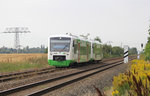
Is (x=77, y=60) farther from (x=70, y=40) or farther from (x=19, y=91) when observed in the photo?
(x=19, y=91)

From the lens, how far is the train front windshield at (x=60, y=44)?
62.3 ft

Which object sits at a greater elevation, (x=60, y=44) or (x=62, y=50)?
(x=60, y=44)

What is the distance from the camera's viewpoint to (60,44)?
19172 mm

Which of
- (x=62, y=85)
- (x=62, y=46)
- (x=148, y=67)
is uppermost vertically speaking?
(x=62, y=46)

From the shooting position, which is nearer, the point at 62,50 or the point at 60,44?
the point at 62,50

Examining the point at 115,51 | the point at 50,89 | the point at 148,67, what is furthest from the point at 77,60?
the point at 115,51

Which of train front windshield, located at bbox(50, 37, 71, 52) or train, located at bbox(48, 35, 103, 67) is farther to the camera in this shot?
train front windshield, located at bbox(50, 37, 71, 52)

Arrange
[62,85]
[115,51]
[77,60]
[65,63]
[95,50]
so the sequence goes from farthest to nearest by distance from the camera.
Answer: [115,51], [95,50], [77,60], [65,63], [62,85]

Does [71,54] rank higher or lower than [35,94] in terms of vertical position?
higher

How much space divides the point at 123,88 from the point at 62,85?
331 cm

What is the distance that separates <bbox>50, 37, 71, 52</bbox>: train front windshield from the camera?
62.3ft

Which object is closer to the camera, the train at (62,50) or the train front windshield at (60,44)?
the train at (62,50)

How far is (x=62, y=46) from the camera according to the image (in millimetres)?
19078

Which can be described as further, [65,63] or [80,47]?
[80,47]
